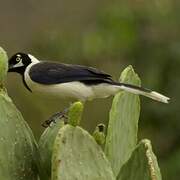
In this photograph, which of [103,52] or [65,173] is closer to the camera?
[65,173]

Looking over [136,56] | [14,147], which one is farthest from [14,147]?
[136,56]

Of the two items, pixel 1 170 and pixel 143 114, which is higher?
pixel 1 170

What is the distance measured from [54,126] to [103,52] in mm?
3257

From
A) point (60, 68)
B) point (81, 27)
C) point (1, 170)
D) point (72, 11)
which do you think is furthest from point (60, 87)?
point (72, 11)

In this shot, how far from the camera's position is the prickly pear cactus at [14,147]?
129 centimetres

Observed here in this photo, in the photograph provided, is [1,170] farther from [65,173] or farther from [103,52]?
[103,52]

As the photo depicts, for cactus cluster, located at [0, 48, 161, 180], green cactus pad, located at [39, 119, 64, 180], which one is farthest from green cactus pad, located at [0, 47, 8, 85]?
green cactus pad, located at [39, 119, 64, 180]

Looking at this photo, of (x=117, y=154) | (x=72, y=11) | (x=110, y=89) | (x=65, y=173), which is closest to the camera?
(x=65, y=173)

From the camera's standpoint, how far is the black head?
182cm

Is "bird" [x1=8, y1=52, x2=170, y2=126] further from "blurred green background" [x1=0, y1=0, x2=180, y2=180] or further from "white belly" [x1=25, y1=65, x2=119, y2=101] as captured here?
"blurred green background" [x1=0, y1=0, x2=180, y2=180]

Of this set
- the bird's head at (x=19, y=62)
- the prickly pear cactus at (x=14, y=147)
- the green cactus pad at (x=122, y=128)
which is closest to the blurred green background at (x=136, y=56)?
the bird's head at (x=19, y=62)

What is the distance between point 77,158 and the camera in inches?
48.8

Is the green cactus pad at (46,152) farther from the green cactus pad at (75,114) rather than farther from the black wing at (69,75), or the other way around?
the black wing at (69,75)

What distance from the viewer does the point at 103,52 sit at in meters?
4.60
